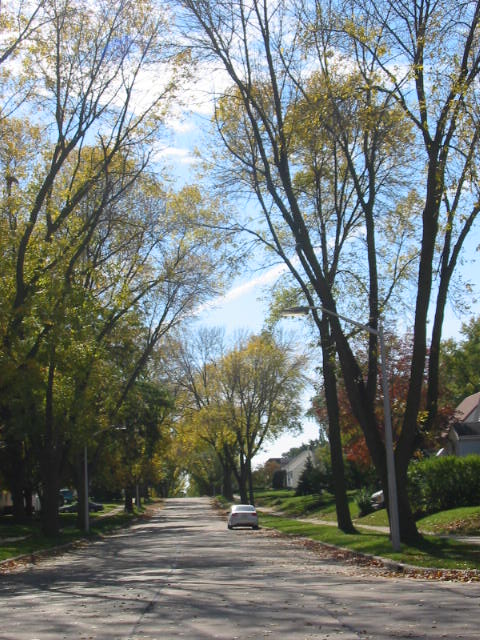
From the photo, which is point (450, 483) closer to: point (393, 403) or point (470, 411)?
point (393, 403)

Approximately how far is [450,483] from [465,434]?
55.5ft

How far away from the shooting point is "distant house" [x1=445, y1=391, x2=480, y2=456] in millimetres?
47281

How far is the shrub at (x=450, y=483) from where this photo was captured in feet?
103

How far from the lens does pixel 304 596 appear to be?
13.2m

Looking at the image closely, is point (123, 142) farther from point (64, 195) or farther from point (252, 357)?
point (252, 357)

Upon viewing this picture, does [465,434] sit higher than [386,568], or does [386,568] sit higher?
[465,434]

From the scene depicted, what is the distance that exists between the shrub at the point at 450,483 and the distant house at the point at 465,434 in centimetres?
1402

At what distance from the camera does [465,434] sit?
47844 mm

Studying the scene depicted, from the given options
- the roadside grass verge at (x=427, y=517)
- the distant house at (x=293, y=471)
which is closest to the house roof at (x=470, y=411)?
the roadside grass verge at (x=427, y=517)

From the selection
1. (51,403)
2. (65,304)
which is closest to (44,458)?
(51,403)

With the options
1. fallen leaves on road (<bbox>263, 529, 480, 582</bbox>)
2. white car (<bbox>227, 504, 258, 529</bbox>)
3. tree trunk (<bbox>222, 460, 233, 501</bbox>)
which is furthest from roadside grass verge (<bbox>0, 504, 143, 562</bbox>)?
tree trunk (<bbox>222, 460, 233, 501</bbox>)

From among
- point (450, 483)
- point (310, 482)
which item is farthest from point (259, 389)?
point (450, 483)

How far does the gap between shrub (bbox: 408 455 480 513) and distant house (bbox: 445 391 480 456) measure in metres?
14.0

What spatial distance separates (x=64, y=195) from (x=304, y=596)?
51.2ft
